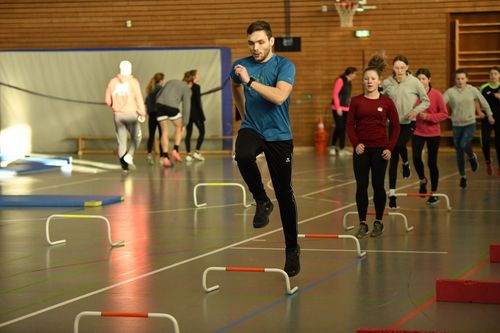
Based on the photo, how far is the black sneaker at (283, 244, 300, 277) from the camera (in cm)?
791

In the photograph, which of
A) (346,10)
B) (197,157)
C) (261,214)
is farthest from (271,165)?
(346,10)

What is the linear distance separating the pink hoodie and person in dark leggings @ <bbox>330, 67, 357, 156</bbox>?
20.1 feet

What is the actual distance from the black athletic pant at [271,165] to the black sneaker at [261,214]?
0.15ft

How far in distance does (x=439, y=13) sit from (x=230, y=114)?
5864mm

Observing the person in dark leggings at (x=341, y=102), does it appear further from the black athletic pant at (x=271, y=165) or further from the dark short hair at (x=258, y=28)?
the dark short hair at (x=258, y=28)

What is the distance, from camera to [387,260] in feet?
29.6

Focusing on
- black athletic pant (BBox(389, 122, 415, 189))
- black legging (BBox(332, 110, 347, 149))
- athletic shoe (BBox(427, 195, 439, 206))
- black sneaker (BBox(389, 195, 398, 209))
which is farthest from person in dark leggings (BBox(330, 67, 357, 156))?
black sneaker (BBox(389, 195, 398, 209))

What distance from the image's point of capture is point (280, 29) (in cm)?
2556

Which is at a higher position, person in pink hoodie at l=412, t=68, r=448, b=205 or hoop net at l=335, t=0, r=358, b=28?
hoop net at l=335, t=0, r=358, b=28

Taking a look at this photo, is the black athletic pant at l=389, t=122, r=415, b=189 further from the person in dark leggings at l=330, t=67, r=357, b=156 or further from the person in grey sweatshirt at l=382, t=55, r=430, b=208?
the person in dark leggings at l=330, t=67, r=357, b=156

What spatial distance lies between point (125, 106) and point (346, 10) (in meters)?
7.65

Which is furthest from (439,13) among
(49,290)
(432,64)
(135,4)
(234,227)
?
(49,290)

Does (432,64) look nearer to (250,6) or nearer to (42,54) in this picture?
(250,6)

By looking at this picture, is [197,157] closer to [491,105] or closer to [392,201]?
[491,105]
